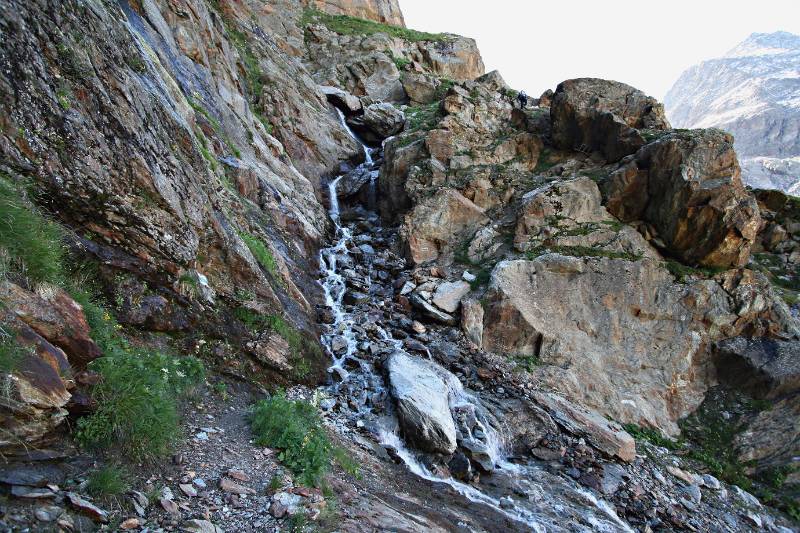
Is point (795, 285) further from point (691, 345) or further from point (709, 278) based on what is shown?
point (691, 345)

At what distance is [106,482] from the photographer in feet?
13.9

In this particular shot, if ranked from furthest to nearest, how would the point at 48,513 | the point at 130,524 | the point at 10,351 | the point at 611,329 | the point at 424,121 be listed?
the point at 424,121 → the point at 611,329 → the point at 130,524 → the point at 10,351 → the point at 48,513

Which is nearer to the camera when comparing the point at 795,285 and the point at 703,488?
the point at 703,488

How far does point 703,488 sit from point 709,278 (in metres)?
7.96

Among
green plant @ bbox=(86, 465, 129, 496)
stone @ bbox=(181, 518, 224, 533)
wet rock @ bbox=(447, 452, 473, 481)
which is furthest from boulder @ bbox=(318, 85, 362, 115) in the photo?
stone @ bbox=(181, 518, 224, 533)

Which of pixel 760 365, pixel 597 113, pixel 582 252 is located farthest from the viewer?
pixel 597 113

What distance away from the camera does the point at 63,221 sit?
681 cm

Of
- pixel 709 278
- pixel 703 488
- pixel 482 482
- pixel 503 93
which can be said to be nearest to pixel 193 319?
pixel 482 482

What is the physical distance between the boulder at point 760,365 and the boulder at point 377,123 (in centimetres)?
2392

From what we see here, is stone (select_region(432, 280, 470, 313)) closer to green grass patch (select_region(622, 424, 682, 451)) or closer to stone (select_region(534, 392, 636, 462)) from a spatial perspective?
stone (select_region(534, 392, 636, 462))

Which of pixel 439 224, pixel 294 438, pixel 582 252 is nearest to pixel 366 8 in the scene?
pixel 439 224

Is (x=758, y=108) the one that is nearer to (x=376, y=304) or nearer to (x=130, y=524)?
(x=376, y=304)

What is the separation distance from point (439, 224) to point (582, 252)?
6326 millimetres

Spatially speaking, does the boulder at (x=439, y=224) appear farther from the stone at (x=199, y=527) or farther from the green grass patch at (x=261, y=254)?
the stone at (x=199, y=527)
